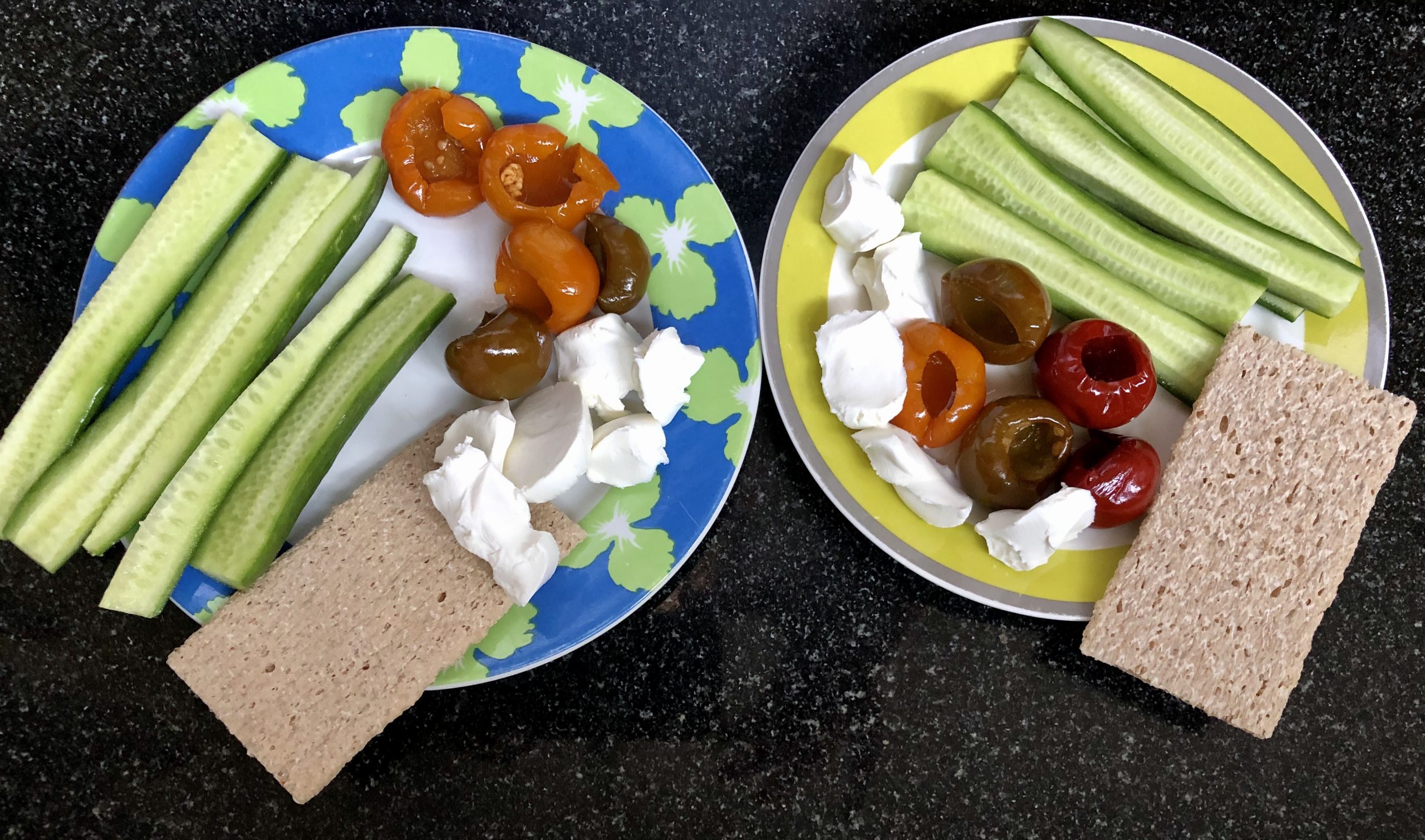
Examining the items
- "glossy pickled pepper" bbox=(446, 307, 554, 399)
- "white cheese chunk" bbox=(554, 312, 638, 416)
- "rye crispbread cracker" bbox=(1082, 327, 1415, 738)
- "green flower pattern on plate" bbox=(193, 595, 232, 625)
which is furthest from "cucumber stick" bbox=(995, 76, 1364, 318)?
"green flower pattern on plate" bbox=(193, 595, 232, 625)

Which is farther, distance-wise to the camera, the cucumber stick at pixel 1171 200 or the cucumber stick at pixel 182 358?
the cucumber stick at pixel 1171 200

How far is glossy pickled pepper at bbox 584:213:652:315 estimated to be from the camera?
131 centimetres

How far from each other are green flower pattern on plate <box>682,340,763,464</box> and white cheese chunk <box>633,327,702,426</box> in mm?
44

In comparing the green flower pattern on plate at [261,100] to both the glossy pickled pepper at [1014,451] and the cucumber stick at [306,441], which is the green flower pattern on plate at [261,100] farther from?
the glossy pickled pepper at [1014,451]

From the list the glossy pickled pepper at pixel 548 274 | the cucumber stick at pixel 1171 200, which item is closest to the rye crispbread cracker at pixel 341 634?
the glossy pickled pepper at pixel 548 274

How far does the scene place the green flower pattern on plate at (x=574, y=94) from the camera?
135 cm

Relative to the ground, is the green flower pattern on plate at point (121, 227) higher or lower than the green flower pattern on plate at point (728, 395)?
higher

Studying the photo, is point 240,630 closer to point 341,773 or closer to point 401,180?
point 341,773

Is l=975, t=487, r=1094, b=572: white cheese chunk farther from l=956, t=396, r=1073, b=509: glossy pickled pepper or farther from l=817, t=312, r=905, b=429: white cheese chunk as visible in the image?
l=817, t=312, r=905, b=429: white cheese chunk

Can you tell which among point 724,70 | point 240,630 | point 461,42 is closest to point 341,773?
point 240,630

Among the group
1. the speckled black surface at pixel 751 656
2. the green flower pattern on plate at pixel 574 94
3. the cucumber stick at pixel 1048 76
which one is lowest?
Result: the speckled black surface at pixel 751 656

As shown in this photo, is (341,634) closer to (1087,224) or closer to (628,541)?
(628,541)

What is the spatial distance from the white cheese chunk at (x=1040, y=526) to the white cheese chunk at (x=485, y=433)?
82 cm

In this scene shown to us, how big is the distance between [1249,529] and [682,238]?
3.67 ft
